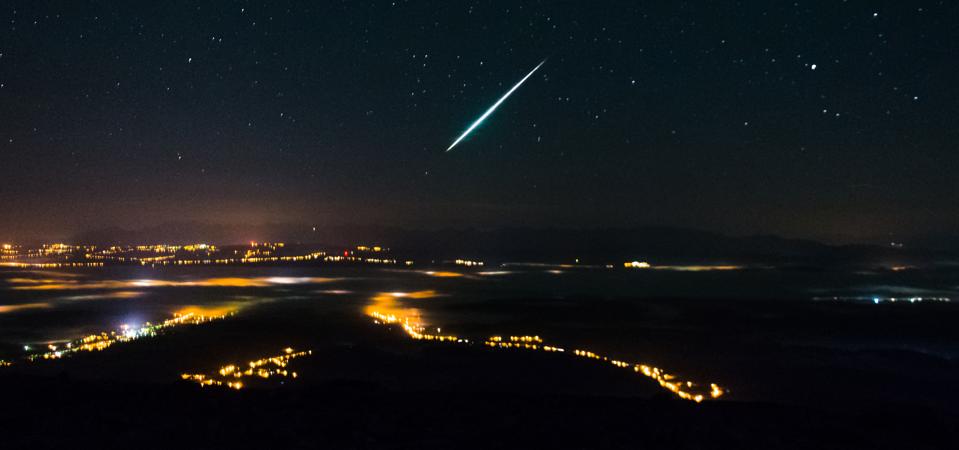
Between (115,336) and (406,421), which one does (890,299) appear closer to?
(406,421)

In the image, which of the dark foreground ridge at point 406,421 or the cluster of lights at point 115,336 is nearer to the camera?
the dark foreground ridge at point 406,421

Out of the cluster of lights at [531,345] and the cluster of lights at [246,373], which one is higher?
the cluster of lights at [246,373]

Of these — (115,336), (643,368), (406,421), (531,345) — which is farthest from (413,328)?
(406,421)

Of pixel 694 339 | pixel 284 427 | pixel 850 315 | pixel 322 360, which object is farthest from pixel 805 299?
pixel 284 427

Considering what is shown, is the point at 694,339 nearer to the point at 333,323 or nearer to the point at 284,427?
the point at 333,323

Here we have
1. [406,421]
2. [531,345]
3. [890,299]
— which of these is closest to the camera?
[406,421]

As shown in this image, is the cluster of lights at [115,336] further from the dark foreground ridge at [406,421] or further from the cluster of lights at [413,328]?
the dark foreground ridge at [406,421]

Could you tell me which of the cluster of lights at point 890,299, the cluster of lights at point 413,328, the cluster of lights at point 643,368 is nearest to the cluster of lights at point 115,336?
the cluster of lights at point 413,328
